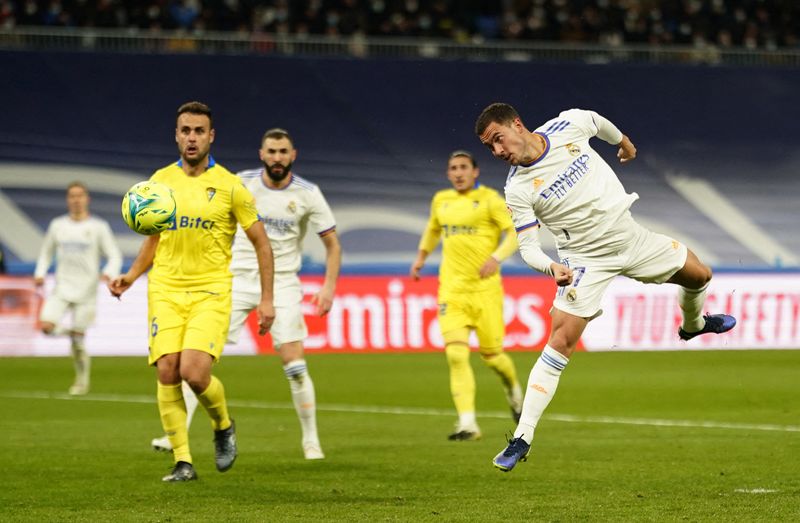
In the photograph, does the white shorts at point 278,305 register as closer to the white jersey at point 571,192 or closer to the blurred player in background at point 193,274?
the blurred player in background at point 193,274

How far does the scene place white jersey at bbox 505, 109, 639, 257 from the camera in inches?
329

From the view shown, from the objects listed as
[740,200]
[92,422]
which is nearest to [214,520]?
[92,422]

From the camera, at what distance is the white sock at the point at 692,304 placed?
9227mm

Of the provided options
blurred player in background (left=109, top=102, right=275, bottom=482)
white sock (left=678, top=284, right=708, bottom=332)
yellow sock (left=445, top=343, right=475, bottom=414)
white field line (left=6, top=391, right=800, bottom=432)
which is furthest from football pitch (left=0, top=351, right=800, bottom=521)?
white sock (left=678, top=284, right=708, bottom=332)

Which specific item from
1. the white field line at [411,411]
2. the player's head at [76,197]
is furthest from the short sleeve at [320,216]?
the player's head at [76,197]

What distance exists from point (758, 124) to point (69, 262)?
66.0ft

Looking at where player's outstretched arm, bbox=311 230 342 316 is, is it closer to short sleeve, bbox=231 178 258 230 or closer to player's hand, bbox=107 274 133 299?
short sleeve, bbox=231 178 258 230

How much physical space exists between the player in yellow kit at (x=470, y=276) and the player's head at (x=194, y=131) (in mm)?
3947

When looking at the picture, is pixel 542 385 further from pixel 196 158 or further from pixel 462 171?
pixel 462 171

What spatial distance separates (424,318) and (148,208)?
46.8ft

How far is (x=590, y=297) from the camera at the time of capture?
8.52 metres

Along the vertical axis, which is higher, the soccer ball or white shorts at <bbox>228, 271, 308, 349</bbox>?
the soccer ball

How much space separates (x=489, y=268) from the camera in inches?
488

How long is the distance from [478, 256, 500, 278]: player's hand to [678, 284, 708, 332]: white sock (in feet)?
10.4
